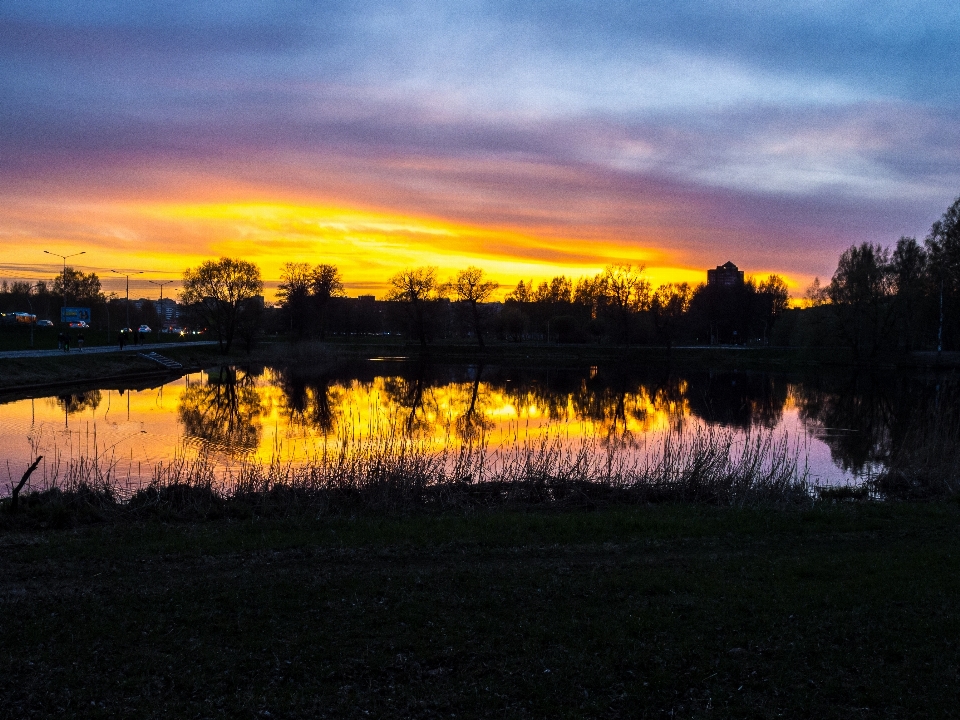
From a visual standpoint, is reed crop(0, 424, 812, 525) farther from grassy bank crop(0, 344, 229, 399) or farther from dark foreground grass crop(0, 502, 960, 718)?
grassy bank crop(0, 344, 229, 399)

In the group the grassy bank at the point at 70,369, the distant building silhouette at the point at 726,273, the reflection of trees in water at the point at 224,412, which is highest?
the distant building silhouette at the point at 726,273

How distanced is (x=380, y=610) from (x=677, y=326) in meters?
104

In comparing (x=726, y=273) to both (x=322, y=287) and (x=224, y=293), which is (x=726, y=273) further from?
(x=224, y=293)

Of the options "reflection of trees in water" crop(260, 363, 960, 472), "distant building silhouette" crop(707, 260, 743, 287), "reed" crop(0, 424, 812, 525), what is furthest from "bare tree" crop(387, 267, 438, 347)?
"distant building silhouette" crop(707, 260, 743, 287)

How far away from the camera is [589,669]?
6.29 meters

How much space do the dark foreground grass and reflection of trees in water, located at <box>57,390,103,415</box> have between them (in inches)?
1001

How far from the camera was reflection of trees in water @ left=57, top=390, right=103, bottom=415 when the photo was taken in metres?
33.4

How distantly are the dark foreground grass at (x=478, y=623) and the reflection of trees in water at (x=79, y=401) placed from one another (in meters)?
25.4

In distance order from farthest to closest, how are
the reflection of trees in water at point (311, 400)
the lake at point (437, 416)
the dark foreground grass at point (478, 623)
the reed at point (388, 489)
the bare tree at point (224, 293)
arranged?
1. the bare tree at point (224, 293)
2. the reflection of trees in water at point (311, 400)
3. the lake at point (437, 416)
4. the reed at point (388, 489)
5. the dark foreground grass at point (478, 623)

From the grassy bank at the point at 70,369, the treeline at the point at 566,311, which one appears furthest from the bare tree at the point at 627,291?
the grassy bank at the point at 70,369

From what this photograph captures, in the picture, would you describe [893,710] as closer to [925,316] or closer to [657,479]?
[657,479]

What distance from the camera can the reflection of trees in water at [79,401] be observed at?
33.4 meters

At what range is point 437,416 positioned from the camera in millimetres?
32344

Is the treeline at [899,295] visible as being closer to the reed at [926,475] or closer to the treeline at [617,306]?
the treeline at [617,306]
